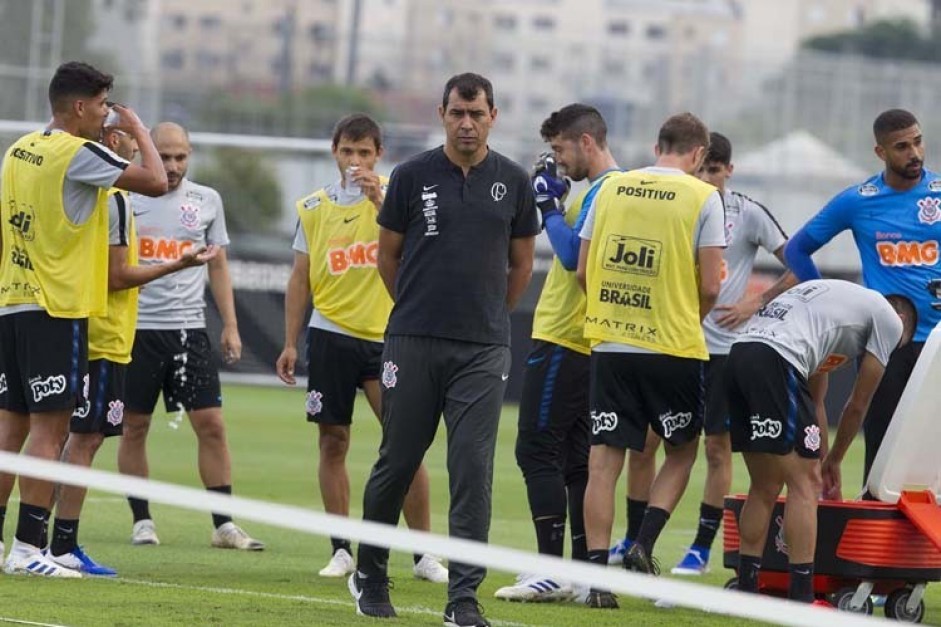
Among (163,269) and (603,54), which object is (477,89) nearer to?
(163,269)

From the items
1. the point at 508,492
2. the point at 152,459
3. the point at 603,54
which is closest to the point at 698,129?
the point at 508,492

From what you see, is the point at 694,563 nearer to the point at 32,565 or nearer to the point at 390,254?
the point at 390,254

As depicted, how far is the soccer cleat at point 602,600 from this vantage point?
835 cm

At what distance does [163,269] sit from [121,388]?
89 centimetres

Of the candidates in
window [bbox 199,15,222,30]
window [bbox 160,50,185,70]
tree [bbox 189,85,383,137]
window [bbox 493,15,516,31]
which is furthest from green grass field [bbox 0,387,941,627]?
window [bbox 493,15,516,31]

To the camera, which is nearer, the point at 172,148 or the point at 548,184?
the point at 548,184

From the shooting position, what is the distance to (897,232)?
9.22m

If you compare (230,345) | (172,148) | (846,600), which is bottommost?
(846,600)

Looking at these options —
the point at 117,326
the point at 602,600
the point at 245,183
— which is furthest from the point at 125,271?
the point at 245,183

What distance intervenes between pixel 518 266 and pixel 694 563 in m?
2.87

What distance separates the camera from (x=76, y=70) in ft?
27.9

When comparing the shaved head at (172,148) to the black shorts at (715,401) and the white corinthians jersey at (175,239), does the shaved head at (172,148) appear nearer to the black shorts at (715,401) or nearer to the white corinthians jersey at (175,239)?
the white corinthians jersey at (175,239)

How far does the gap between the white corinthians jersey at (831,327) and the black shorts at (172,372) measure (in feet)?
12.7

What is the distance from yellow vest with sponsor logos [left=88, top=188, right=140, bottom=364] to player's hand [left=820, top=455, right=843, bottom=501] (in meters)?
3.32
